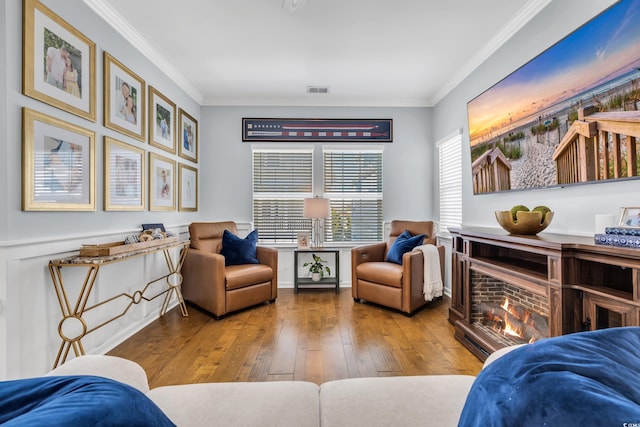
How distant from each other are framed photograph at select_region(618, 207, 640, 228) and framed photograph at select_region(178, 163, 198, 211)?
412 cm

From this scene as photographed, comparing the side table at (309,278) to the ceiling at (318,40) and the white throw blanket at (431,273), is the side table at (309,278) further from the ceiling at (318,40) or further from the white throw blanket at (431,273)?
the ceiling at (318,40)

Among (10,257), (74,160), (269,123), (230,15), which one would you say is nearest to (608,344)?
(10,257)

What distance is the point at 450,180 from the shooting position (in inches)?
159

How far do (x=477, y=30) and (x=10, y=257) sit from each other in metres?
3.99

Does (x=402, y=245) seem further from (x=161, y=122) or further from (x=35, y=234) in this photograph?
(x=35, y=234)

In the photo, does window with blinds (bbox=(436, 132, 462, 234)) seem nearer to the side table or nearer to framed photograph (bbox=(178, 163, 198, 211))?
the side table

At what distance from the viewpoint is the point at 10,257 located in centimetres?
173

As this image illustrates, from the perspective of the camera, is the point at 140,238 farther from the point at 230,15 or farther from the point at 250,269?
the point at 230,15

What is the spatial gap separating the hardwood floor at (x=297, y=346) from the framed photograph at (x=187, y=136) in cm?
206

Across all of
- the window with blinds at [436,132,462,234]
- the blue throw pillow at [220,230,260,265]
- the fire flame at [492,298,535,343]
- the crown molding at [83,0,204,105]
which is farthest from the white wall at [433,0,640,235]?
the crown molding at [83,0,204,105]

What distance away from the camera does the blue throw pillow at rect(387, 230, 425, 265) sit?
3.65 m

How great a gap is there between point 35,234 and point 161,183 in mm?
1590

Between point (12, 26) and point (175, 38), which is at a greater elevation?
point (175, 38)

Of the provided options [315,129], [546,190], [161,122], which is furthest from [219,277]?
[546,190]
